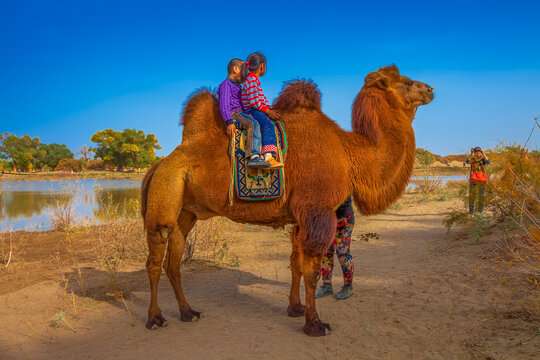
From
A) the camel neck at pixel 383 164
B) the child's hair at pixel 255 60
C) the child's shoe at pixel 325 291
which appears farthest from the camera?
the child's shoe at pixel 325 291

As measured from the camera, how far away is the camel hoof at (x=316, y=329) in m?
3.83

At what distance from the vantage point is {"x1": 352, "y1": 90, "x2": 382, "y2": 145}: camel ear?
4117mm

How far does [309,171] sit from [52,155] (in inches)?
2826

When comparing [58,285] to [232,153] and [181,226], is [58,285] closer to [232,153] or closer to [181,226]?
[181,226]

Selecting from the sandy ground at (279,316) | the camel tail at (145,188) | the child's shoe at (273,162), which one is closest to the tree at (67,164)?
the sandy ground at (279,316)

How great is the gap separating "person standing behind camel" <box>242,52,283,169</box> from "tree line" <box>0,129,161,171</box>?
2163 inches

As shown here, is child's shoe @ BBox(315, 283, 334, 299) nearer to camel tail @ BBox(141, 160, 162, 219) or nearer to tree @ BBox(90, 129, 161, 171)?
camel tail @ BBox(141, 160, 162, 219)

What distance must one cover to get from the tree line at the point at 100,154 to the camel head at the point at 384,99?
5545 centimetres

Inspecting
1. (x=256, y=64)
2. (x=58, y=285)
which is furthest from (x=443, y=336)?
(x=58, y=285)

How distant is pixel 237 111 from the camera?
4238mm

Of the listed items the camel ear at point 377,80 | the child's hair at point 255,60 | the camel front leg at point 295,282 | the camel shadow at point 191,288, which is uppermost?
the child's hair at point 255,60

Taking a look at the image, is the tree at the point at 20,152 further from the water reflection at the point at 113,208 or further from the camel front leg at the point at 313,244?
the camel front leg at the point at 313,244

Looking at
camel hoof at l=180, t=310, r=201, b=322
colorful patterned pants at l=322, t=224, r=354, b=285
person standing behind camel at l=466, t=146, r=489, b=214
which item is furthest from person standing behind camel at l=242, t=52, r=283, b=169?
person standing behind camel at l=466, t=146, r=489, b=214

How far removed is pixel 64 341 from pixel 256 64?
13.1ft
